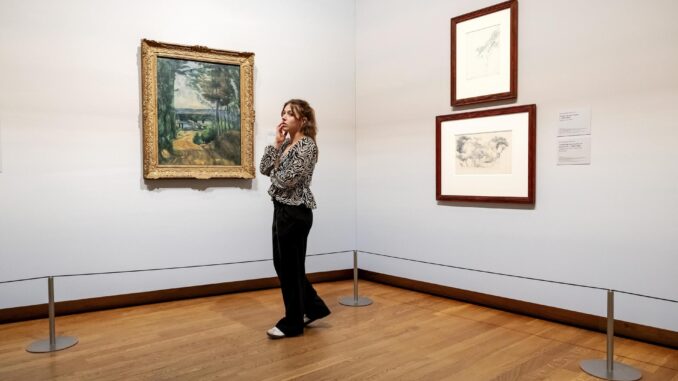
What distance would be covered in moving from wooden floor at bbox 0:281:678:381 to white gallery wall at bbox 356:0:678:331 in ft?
1.89

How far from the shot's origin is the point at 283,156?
4.77 m

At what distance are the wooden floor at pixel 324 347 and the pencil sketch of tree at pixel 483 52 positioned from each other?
9.35 feet

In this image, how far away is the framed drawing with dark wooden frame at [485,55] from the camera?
5.75 metres

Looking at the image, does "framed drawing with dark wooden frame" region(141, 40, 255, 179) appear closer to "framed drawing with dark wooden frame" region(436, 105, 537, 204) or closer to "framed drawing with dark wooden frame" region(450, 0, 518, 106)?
"framed drawing with dark wooden frame" region(436, 105, 537, 204)

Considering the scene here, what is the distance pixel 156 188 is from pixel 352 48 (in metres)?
3.73

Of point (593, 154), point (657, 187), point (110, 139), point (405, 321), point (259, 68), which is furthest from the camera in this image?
point (259, 68)

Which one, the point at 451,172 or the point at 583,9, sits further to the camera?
the point at 451,172

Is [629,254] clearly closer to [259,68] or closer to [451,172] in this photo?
[451,172]

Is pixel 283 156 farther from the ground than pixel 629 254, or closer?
farther from the ground

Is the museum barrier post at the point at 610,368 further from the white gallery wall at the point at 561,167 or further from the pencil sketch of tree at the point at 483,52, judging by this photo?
the pencil sketch of tree at the point at 483,52

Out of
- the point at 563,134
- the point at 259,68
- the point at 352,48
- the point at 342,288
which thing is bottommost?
the point at 342,288

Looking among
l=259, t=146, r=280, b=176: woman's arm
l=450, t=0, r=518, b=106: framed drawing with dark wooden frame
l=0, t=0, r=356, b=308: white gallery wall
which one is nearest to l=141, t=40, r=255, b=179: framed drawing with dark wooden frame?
l=0, t=0, r=356, b=308: white gallery wall

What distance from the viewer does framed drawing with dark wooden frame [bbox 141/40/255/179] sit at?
622cm

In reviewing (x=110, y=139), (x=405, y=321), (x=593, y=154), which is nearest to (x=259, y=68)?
(x=110, y=139)
